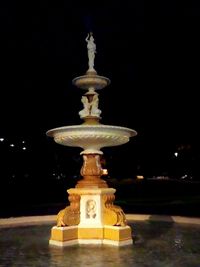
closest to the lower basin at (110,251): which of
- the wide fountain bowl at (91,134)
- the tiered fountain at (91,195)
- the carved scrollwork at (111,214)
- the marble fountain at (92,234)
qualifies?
the marble fountain at (92,234)

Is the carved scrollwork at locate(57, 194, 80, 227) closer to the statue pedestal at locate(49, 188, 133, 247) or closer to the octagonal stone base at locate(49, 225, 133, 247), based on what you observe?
the statue pedestal at locate(49, 188, 133, 247)

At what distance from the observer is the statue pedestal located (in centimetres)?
971

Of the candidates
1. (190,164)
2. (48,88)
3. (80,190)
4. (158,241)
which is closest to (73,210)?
(80,190)

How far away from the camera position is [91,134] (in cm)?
970

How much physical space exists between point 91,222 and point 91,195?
25.0 inches

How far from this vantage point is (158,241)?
9.99 m

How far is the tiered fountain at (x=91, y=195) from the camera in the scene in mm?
9672

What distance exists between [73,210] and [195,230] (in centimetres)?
372

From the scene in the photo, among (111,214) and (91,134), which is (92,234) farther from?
(91,134)

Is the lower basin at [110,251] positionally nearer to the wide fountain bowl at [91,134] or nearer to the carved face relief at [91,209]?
the carved face relief at [91,209]

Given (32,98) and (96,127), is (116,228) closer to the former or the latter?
(96,127)

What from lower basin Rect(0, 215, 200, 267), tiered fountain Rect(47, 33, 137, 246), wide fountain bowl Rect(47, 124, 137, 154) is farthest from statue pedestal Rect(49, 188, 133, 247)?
wide fountain bowl Rect(47, 124, 137, 154)

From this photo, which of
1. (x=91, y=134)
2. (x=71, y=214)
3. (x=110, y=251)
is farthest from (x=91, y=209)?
(x=91, y=134)

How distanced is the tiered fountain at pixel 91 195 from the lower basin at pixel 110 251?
40cm
